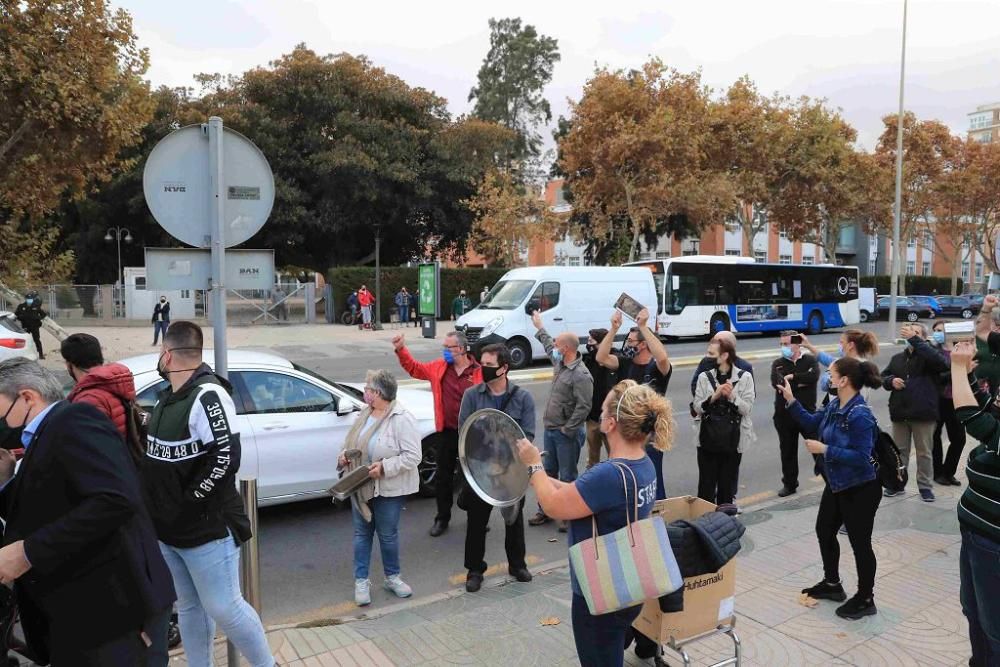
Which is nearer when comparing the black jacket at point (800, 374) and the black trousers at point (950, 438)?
the black jacket at point (800, 374)

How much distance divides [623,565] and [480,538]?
7.35ft

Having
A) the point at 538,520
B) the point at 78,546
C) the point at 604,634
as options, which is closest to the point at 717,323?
the point at 538,520

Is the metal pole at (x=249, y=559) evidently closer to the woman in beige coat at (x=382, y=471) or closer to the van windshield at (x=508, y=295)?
the woman in beige coat at (x=382, y=471)

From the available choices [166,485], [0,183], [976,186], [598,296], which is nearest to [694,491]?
[166,485]

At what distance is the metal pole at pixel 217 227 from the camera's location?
374 centimetres

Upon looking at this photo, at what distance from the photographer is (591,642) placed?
306 cm

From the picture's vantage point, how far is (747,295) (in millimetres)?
27375

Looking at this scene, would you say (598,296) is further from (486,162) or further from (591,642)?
(486,162)

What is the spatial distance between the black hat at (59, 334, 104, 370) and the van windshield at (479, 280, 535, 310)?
13.7m

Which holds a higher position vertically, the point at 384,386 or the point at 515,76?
the point at 515,76

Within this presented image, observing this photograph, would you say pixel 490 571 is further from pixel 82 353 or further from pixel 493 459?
pixel 82 353

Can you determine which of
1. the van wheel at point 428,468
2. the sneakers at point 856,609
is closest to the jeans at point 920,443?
the sneakers at point 856,609

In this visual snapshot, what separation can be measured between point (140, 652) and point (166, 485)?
2.44 ft

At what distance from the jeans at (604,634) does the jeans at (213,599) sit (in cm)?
152
